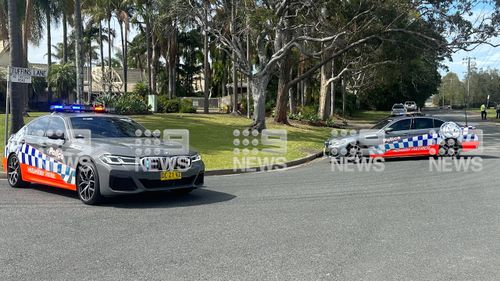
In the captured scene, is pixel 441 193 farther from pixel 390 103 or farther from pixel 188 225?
pixel 390 103

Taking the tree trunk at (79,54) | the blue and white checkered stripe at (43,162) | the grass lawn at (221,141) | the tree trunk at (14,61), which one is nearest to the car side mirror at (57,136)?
the blue and white checkered stripe at (43,162)

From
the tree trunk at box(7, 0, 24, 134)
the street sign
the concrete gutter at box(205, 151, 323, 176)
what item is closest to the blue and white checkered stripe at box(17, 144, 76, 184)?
the street sign

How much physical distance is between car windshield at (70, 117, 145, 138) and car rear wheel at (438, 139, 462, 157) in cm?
976

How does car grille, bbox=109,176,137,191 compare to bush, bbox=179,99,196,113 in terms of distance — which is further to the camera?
bush, bbox=179,99,196,113

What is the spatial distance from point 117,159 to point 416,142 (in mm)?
10288

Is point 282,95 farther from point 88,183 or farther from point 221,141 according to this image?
point 88,183

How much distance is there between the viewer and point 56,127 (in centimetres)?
877

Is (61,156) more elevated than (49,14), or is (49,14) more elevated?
(49,14)

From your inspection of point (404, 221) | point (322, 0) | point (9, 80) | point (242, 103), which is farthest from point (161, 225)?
point (242, 103)

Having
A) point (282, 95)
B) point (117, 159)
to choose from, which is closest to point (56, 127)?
point (117, 159)

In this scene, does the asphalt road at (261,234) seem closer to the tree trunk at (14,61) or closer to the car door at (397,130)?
the tree trunk at (14,61)

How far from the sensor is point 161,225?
6.54 metres

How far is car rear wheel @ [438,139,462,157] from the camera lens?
15.0m

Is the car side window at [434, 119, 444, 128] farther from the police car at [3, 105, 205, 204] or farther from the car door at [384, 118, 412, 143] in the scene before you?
the police car at [3, 105, 205, 204]
